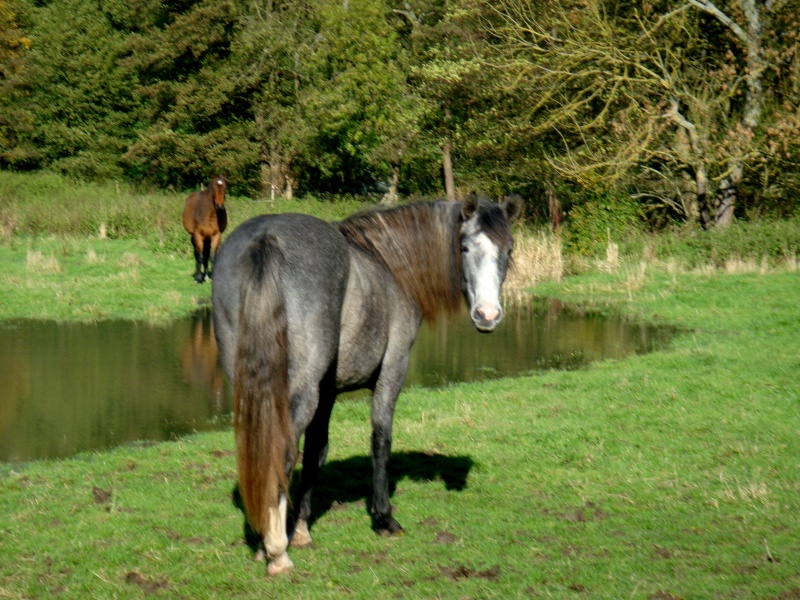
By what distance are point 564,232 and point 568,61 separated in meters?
4.48

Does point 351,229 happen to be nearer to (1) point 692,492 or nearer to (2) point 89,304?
(1) point 692,492

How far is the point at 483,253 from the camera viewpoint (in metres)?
5.59

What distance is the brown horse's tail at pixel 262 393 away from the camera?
470 cm

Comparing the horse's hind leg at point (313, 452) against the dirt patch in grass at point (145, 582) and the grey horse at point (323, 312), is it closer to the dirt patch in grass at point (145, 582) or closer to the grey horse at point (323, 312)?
the grey horse at point (323, 312)

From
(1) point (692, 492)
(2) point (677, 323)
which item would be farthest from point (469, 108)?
(1) point (692, 492)

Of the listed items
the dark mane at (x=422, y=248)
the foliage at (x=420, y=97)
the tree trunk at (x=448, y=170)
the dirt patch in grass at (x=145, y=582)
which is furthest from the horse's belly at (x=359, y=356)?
the tree trunk at (x=448, y=170)

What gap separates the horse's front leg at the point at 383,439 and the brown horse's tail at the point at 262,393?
95 cm

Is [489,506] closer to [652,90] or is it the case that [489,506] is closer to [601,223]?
[601,223]

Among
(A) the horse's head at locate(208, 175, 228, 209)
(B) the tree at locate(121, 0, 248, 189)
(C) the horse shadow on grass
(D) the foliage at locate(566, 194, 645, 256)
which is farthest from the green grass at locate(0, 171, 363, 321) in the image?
(B) the tree at locate(121, 0, 248, 189)

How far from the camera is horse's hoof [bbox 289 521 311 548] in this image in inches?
211

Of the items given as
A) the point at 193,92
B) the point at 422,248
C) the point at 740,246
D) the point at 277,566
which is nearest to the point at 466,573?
the point at 277,566

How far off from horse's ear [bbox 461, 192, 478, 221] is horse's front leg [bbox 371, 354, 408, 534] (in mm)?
929

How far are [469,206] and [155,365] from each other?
6654mm

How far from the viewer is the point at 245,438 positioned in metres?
4.73
